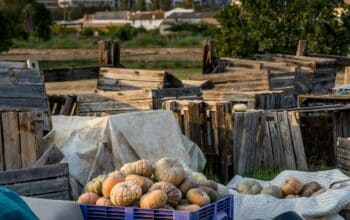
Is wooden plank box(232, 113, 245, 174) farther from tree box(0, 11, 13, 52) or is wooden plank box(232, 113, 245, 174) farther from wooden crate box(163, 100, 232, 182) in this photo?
tree box(0, 11, 13, 52)

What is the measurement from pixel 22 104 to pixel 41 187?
9.76 ft

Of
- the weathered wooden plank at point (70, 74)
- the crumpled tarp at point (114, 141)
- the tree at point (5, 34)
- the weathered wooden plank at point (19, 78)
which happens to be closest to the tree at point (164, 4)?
the tree at point (5, 34)

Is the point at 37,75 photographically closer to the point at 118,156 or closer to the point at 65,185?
the point at 118,156

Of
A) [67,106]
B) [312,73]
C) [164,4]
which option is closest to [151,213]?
[67,106]

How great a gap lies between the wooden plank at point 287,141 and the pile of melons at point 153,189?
164 inches

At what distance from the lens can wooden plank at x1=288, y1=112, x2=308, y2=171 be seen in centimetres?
1322

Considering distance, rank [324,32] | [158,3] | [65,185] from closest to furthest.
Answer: [65,185]
[324,32]
[158,3]

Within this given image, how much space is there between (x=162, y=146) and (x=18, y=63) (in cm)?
246

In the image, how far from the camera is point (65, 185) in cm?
966

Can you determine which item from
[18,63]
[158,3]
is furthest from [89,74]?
[158,3]

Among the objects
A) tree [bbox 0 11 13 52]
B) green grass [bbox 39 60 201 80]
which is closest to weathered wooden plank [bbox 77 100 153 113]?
green grass [bbox 39 60 201 80]

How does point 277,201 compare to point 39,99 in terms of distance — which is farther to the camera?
point 39,99

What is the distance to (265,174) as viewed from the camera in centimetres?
1287

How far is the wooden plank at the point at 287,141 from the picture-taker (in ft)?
43.4
